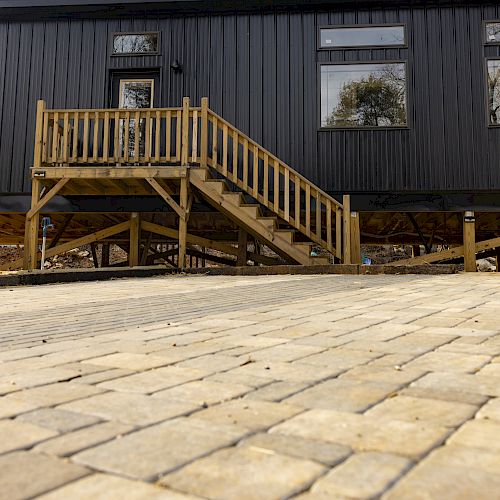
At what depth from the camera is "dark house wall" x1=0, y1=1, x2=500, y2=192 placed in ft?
32.0

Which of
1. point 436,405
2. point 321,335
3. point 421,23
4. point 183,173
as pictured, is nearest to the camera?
point 436,405

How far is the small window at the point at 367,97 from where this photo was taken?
9922 mm

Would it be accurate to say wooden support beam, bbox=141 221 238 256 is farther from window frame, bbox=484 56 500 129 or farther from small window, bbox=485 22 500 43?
small window, bbox=485 22 500 43

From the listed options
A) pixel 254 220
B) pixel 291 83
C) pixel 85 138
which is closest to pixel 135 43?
pixel 85 138

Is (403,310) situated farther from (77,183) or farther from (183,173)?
(77,183)

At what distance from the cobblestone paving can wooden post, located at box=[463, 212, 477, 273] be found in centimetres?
709

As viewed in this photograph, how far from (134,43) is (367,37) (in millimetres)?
5118

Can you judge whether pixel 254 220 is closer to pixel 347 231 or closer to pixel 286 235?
pixel 286 235

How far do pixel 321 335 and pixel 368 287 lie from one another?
311cm

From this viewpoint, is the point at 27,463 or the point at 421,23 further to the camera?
the point at 421,23

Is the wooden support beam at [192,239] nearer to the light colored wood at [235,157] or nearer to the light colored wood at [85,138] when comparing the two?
the light colored wood at [235,157]

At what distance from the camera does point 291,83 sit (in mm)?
10109

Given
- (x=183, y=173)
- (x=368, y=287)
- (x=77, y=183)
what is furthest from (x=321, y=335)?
(x=77, y=183)

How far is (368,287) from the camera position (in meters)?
5.46
